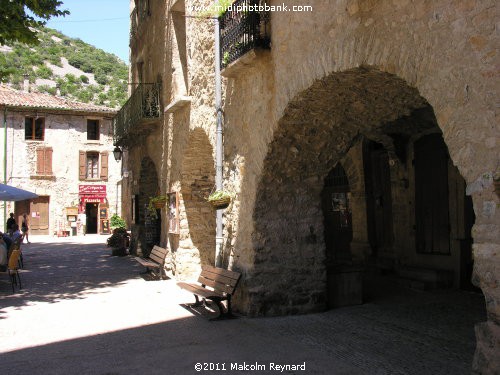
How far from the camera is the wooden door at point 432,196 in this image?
855 centimetres

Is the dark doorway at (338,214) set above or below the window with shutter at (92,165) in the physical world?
below

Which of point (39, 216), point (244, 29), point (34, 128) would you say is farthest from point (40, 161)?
point (244, 29)

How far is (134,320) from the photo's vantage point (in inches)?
264

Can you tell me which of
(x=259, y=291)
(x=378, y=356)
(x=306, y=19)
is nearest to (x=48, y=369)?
(x=259, y=291)

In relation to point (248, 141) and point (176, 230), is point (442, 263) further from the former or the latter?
point (176, 230)

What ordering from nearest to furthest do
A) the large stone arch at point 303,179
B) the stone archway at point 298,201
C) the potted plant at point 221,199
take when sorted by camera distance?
1. the large stone arch at point 303,179
2. the stone archway at point 298,201
3. the potted plant at point 221,199

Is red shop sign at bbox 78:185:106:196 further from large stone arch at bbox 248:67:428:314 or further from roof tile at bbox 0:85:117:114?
large stone arch at bbox 248:67:428:314

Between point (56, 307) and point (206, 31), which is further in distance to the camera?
point (206, 31)

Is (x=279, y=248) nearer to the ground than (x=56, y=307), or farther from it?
farther from it

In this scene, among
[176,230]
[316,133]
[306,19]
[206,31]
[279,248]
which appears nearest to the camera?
[306,19]

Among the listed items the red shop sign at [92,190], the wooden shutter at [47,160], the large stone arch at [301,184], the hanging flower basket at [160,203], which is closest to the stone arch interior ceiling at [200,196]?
the hanging flower basket at [160,203]

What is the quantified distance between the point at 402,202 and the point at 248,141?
4146 millimetres

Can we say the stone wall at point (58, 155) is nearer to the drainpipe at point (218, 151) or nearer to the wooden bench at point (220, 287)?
the drainpipe at point (218, 151)

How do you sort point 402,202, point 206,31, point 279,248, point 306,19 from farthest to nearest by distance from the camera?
point 402,202 → point 206,31 → point 279,248 → point 306,19
